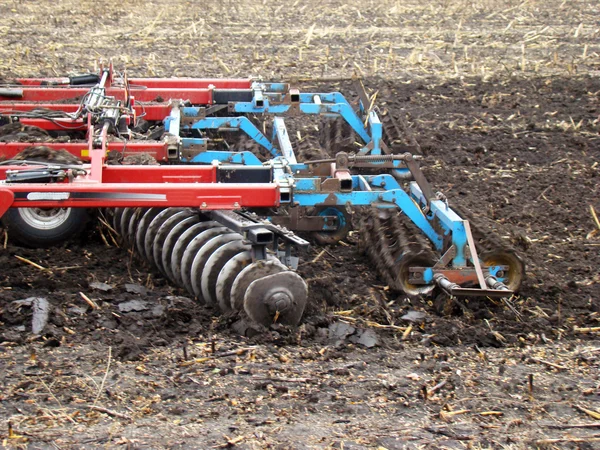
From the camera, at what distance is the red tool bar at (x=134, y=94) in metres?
8.80

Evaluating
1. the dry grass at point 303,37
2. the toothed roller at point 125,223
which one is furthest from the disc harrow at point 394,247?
the dry grass at point 303,37

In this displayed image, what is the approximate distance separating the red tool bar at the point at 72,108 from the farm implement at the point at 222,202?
13 millimetres

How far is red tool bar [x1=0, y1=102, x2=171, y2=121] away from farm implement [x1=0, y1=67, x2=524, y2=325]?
1 cm

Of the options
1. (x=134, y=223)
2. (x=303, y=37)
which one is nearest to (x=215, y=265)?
(x=134, y=223)

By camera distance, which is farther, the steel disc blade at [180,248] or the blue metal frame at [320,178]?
the blue metal frame at [320,178]

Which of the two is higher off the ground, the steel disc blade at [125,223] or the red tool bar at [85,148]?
the red tool bar at [85,148]

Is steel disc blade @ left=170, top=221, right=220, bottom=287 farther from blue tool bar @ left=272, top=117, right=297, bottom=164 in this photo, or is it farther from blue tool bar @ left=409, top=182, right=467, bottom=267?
blue tool bar @ left=409, top=182, right=467, bottom=267

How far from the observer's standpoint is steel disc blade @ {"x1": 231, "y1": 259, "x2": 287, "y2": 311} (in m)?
5.39

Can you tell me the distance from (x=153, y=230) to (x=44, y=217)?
82 centimetres

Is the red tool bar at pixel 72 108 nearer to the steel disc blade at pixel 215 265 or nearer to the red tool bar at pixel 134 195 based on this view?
the red tool bar at pixel 134 195

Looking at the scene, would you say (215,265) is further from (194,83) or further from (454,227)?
(194,83)

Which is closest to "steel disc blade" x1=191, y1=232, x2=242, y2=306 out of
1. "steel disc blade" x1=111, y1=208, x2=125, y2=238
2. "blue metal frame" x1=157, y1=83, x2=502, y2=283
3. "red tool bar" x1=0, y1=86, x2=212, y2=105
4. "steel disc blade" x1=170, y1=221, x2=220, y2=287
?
"steel disc blade" x1=170, y1=221, x2=220, y2=287

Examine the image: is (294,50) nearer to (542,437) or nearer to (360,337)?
(360,337)

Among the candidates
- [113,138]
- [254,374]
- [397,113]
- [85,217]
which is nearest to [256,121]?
[397,113]
